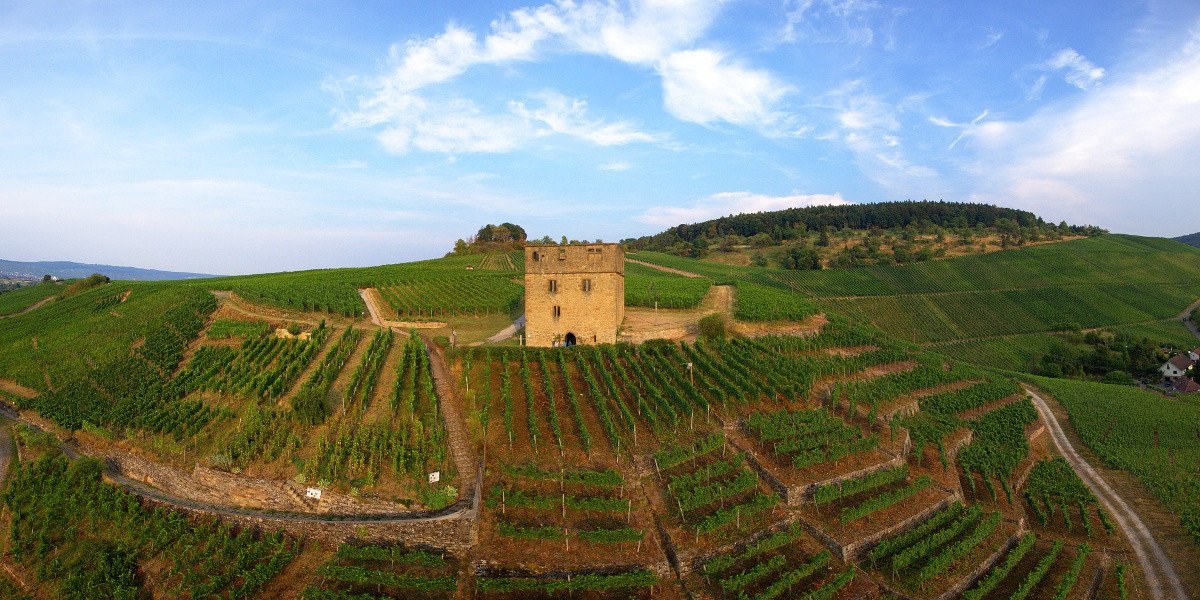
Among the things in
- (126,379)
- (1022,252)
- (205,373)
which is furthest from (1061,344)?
(126,379)

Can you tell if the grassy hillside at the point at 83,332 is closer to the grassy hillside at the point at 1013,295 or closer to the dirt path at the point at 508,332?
the dirt path at the point at 508,332

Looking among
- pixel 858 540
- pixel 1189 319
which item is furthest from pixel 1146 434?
pixel 1189 319

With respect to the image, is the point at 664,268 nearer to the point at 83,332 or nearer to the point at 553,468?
the point at 83,332

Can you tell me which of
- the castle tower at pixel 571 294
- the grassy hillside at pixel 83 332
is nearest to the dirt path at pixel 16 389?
the grassy hillside at pixel 83 332

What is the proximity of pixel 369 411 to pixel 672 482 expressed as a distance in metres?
11.3

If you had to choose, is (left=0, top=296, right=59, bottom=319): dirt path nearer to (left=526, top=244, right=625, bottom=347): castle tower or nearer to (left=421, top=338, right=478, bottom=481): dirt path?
(left=421, top=338, right=478, bottom=481): dirt path

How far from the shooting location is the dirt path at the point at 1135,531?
1709 cm

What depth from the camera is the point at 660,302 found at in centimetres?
3881

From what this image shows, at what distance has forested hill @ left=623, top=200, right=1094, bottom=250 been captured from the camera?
118375 mm

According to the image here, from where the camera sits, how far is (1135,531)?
66.0 feet

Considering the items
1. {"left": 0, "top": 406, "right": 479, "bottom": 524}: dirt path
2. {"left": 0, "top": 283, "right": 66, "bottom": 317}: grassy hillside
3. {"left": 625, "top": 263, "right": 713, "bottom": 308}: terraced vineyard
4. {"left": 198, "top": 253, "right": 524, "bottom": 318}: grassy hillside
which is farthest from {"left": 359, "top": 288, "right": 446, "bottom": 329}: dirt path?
{"left": 0, "top": 283, "right": 66, "bottom": 317}: grassy hillside

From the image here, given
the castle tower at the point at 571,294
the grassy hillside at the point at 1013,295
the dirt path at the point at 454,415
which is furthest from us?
the grassy hillside at the point at 1013,295

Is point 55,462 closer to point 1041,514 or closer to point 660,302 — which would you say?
point 660,302

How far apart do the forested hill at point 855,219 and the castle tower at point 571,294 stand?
3582 inches
